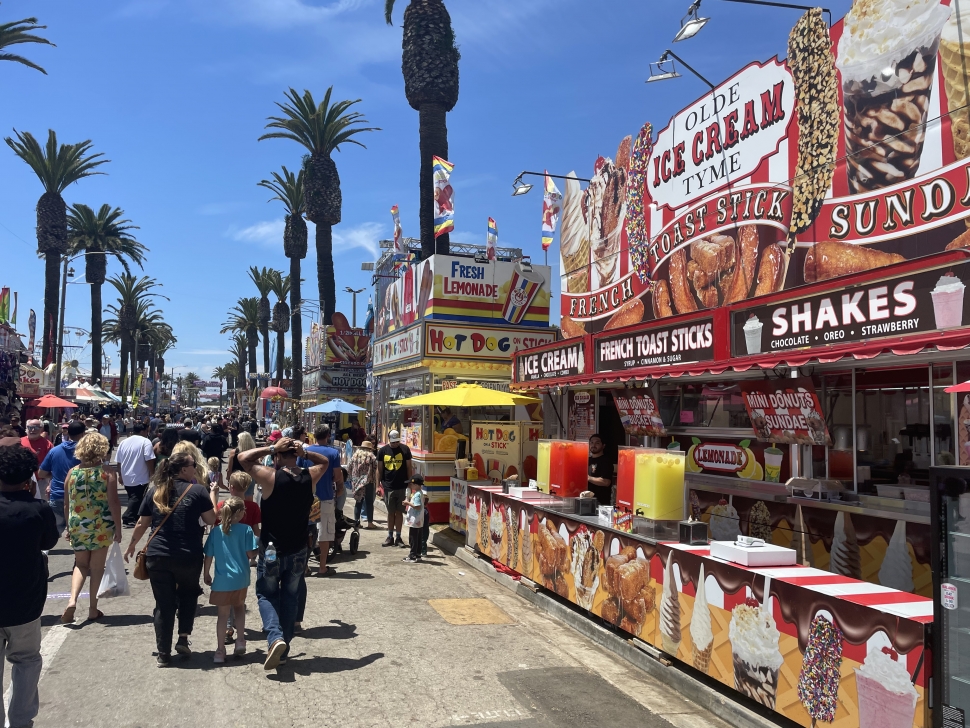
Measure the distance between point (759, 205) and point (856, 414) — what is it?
302 cm

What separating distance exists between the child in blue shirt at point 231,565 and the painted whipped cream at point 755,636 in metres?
4.05

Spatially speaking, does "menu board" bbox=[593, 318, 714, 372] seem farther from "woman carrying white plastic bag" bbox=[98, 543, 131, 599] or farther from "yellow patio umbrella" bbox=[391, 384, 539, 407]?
"woman carrying white plastic bag" bbox=[98, 543, 131, 599]

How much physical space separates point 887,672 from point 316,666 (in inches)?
171

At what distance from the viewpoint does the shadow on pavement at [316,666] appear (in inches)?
229

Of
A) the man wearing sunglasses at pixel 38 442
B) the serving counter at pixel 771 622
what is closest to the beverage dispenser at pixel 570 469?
the serving counter at pixel 771 622

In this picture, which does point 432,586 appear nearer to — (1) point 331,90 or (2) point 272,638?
(2) point 272,638

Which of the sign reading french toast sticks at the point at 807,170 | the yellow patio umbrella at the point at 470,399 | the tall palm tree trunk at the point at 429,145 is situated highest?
the tall palm tree trunk at the point at 429,145

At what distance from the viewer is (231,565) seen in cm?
612

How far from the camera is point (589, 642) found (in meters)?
7.09

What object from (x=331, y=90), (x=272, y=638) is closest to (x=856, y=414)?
(x=272, y=638)

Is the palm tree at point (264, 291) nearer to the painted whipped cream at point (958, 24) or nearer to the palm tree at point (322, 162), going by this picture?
the palm tree at point (322, 162)

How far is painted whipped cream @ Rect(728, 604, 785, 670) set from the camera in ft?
15.5

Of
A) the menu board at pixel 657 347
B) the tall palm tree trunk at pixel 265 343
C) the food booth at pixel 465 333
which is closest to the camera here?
the menu board at pixel 657 347

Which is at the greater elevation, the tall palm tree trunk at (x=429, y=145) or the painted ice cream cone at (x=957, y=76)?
the tall palm tree trunk at (x=429, y=145)
